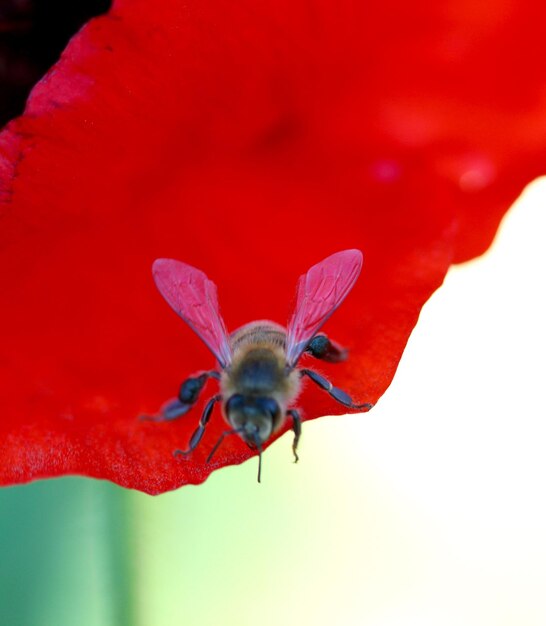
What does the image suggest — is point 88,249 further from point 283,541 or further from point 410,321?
point 283,541

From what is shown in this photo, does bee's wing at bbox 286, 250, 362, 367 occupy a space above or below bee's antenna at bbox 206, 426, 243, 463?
above

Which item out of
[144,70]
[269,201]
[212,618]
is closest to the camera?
[144,70]

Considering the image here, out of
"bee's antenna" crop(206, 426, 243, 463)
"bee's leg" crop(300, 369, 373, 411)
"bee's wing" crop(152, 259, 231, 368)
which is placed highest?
"bee's wing" crop(152, 259, 231, 368)

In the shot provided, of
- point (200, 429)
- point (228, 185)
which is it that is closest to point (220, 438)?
point (200, 429)

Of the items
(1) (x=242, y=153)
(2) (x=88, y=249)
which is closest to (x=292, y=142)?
(1) (x=242, y=153)

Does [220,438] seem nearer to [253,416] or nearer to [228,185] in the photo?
[253,416]
